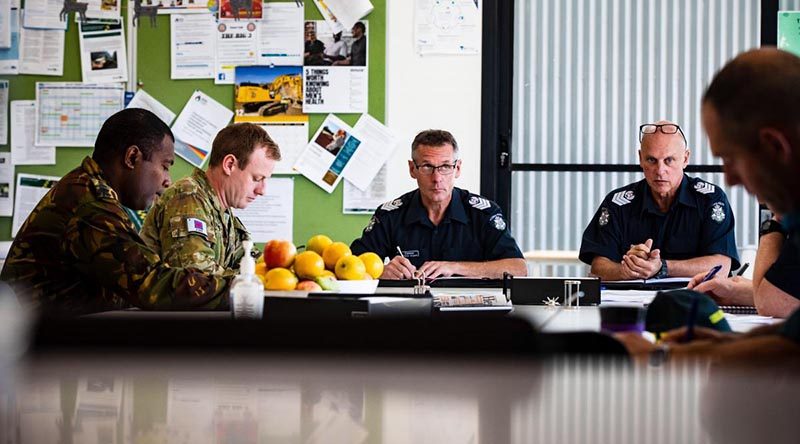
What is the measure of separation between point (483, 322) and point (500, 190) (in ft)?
14.6

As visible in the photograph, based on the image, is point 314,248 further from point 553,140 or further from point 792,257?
point 553,140

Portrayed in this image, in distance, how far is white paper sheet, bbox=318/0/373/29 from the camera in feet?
15.8

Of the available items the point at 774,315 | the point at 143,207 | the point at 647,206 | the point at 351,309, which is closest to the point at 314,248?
the point at 143,207

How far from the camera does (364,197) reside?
16.1 feet

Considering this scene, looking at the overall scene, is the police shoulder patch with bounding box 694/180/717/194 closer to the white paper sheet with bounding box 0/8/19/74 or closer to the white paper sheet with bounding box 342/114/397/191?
the white paper sheet with bounding box 342/114/397/191

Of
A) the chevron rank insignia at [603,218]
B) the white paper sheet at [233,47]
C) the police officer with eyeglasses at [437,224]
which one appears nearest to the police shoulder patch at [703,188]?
the chevron rank insignia at [603,218]

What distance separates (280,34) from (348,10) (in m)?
0.34

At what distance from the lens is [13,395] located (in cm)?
63

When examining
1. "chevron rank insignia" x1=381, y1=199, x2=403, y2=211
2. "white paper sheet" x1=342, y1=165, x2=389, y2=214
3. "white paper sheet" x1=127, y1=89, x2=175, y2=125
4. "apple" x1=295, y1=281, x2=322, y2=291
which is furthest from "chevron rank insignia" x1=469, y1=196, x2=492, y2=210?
"apple" x1=295, y1=281, x2=322, y2=291

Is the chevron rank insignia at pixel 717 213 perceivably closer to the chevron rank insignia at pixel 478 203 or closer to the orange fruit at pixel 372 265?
the chevron rank insignia at pixel 478 203

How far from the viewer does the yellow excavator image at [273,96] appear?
4883mm

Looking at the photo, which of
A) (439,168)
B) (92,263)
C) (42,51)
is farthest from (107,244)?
(42,51)

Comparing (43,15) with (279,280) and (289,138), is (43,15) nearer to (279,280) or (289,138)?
(289,138)

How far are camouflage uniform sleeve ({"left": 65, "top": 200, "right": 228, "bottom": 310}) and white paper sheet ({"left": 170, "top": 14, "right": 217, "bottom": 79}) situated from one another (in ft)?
8.77
